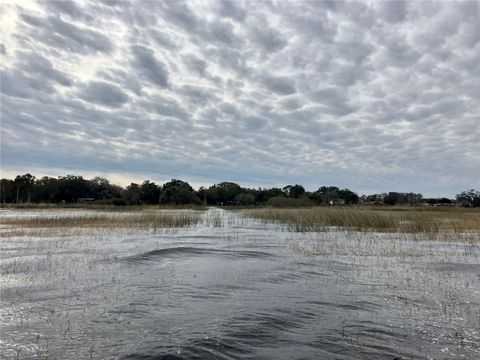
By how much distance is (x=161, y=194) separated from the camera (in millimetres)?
120062

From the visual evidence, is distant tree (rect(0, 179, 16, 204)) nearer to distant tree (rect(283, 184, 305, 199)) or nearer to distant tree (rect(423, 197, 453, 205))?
distant tree (rect(283, 184, 305, 199))

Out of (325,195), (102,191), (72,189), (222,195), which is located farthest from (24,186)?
(325,195)

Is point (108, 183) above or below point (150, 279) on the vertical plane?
above

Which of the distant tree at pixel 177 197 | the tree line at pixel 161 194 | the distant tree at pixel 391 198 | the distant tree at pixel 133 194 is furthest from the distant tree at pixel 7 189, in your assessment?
the distant tree at pixel 391 198

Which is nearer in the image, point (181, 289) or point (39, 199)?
point (181, 289)

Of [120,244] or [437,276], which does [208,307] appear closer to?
[437,276]

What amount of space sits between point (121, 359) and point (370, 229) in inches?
1142

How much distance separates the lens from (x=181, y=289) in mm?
10633

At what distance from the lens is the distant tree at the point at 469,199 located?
4532 inches

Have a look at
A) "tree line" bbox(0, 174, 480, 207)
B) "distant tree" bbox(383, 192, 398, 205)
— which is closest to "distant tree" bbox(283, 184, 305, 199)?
"tree line" bbox(0, 174, 480, 207)

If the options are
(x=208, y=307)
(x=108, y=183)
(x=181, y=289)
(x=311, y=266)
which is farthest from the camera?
(x=108, y=183)

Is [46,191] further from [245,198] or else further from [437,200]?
[437,200]

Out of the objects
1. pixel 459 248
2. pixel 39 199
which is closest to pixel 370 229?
pixel 459 248

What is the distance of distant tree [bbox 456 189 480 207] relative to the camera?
378ft
